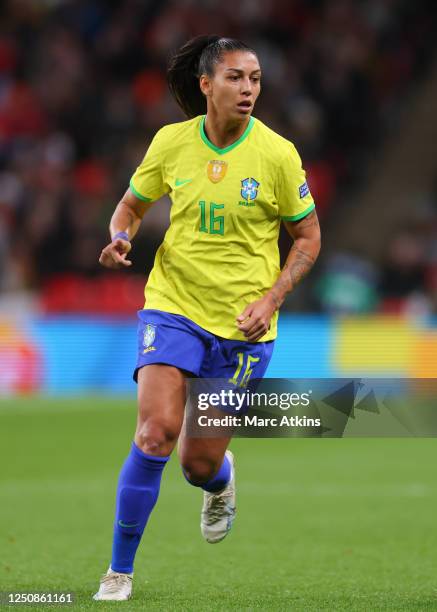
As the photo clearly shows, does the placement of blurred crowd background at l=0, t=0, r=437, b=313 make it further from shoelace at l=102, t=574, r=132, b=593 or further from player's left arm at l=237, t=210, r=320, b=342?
shoelace at l=102, t=574, r=132, b=593

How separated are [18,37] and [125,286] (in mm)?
5632

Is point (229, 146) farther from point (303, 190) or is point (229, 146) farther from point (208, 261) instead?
point (208, 261)

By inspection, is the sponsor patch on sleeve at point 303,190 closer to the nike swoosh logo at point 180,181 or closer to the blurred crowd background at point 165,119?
the nike swoosh logo at point 180,181

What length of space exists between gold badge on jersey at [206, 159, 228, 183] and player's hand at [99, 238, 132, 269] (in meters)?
0.44

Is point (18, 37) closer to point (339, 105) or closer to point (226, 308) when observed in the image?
point (339, 105)

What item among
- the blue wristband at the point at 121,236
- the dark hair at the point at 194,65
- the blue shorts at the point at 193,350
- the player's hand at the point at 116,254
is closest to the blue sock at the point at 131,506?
the blue shorts at the point at 193,350

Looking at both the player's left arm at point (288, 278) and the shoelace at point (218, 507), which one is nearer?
the player's left arm at point (288, 278)

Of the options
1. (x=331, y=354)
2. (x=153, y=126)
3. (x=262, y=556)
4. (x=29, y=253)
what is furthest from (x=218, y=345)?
(x=153, y=126)

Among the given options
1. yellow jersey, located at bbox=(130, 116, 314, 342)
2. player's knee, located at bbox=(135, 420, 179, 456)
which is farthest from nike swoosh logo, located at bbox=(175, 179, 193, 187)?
player's knee, located at bbox=(135, 420, 179, 456)

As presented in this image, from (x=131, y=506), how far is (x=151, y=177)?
4.50ft

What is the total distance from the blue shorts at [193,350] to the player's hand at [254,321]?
20 cm

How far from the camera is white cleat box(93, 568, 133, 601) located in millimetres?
5199

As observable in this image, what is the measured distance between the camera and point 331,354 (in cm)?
1539

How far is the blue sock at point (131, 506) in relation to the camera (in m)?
5.29
